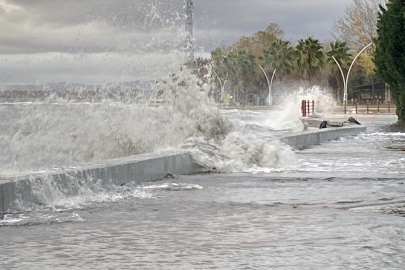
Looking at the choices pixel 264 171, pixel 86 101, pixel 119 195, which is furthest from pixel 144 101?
pixel 119 195

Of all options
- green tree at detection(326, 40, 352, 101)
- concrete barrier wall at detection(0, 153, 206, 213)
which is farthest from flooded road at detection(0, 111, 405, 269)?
green tree at detection(326, 40, 352, 101)

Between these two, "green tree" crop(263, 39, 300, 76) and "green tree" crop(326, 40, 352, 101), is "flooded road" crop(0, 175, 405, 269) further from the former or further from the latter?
"green tree" crop(263, 39, 300, 76)

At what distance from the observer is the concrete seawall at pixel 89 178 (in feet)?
30.1

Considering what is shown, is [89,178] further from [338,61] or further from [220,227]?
[338,61]

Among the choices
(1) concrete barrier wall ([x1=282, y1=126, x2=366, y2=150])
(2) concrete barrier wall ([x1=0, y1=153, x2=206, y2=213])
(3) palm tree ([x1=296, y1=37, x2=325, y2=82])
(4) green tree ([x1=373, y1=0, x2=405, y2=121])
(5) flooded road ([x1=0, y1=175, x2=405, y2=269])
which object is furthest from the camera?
(3) palm tree ([x1=296, y1=37, x2=325, y2=82])

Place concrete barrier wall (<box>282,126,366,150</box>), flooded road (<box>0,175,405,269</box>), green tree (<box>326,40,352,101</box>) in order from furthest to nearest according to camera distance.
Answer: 1. green tree (<box>326,40,352,101</box>)
2. concrete barrier wall (<box>282,126,366,150</box>)
3. flooded road (<box>0,175,405,269</box>)

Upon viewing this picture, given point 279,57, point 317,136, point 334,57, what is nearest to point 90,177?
point 317,136

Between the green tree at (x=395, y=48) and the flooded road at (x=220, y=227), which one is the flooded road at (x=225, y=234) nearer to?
the flooded road at (x=220, y=227)

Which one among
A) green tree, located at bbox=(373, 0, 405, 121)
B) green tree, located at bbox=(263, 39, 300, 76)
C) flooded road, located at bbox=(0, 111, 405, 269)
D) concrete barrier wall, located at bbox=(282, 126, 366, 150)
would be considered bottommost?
concrete barrier wall, located at bbox=(282, 126, 366, 150)

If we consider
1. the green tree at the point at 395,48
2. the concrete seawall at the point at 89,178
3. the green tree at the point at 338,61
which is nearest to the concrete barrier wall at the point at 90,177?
the concrete seawall at the point at 89,178

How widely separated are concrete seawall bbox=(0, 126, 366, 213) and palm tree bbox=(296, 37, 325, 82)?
9965cm

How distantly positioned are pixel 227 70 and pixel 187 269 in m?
148

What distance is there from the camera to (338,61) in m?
110

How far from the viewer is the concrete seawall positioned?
30.1 ft
